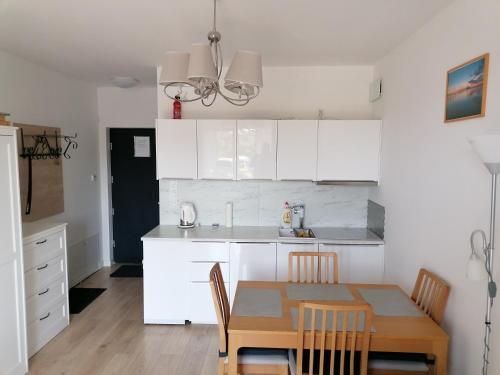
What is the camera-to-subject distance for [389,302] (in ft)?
7.38

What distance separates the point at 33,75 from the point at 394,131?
141 inches

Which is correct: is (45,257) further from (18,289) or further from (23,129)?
(23,129)

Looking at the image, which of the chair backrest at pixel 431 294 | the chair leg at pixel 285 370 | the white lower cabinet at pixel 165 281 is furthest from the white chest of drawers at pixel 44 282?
the chair backrest at pixel 431 294

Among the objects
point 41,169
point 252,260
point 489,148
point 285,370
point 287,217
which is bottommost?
point 285,370

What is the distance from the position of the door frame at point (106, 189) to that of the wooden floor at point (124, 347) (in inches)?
55.5

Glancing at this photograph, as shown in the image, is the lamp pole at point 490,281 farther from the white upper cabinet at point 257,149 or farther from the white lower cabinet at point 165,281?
the white lower cabinet at point 165,281

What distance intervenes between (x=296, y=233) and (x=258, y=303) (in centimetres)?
148

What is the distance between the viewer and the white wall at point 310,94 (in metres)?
3.68

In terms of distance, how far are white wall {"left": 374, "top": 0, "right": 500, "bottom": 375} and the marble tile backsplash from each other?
2.26 ft

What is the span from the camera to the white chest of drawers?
2816mm

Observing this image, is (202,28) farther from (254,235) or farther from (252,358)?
(252,358)

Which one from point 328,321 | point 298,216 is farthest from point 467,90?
point 298,216

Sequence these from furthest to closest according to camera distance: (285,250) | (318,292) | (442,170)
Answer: (285,250) < (318,292) < (442,170)

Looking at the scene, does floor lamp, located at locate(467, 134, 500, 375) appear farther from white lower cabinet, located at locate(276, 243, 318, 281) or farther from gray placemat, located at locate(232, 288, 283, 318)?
white lower cabinet, located at locate(276, 243, 318, 281)
